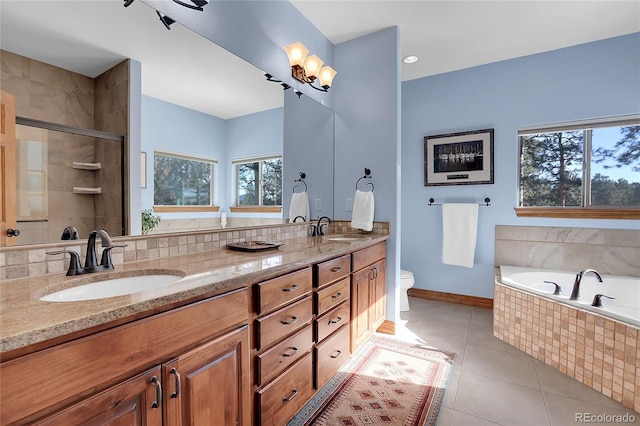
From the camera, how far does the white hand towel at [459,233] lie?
3230mm

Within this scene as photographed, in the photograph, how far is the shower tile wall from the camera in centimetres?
101

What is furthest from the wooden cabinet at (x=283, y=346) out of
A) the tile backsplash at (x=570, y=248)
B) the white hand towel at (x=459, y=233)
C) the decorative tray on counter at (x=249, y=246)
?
the tile backsplash at (x=570, y=248)

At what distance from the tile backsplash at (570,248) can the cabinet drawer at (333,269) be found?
7.05ft

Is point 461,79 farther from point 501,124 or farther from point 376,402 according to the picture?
point 376,402

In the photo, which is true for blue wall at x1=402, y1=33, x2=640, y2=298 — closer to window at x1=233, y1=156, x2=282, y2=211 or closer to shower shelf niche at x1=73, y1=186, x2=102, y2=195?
window at x1=233, y1=156, x2=282, y2=211

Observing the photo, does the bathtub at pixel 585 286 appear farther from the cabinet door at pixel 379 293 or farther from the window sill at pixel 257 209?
the window sill at pixel 257 209

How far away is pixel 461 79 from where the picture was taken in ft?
11.0

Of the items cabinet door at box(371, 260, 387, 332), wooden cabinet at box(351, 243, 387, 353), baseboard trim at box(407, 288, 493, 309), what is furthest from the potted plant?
baseboard trim at box(407, 288, 493, 309)

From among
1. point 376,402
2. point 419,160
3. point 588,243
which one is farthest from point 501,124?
point 376,402

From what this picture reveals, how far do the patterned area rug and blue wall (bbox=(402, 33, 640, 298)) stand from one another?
56.5 inches

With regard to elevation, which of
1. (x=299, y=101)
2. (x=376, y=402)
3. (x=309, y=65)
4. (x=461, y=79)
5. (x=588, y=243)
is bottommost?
(x=376, y=402)

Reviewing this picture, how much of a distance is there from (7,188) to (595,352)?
2.97 meters

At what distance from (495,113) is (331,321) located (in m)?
2.86

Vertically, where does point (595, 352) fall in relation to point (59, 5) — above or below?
below
